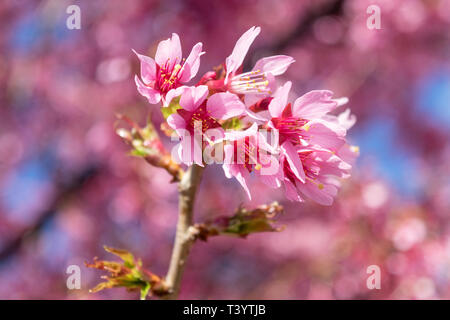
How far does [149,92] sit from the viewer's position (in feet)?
3.39

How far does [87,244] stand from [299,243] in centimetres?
285

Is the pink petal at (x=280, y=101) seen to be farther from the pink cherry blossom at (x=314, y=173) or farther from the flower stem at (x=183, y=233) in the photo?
the flower stem at (x=183, y=233)

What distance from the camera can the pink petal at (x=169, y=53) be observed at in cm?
107

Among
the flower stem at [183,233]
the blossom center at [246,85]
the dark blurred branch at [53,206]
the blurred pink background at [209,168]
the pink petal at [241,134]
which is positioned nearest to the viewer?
the pink petal at [241,134]

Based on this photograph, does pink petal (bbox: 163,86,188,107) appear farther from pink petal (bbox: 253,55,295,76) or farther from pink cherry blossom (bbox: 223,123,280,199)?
pink petal (bbox: 253,55,295,76)

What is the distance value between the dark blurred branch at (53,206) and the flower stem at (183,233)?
403 cm

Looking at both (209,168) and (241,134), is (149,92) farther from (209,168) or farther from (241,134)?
(209,168)

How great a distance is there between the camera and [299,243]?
5715 millimetres

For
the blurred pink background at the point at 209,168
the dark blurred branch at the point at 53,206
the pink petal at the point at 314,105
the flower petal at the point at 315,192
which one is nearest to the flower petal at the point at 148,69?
the pink petal at the point at 314,105

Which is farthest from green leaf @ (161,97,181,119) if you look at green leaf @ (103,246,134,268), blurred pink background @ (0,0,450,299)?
blurred pink background @ (0,0,450,299)

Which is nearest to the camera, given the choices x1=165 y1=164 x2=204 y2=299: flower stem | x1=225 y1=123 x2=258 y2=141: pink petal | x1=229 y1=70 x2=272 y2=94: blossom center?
x1=225 y1=123 x2=258 y2=141: pink petal

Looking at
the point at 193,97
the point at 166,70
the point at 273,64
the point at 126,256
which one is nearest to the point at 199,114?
the point at 193,97

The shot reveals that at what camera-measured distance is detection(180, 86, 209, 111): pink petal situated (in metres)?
0.98
